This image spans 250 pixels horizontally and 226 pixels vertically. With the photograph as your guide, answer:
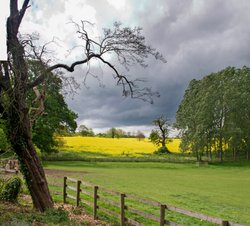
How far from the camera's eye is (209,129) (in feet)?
212

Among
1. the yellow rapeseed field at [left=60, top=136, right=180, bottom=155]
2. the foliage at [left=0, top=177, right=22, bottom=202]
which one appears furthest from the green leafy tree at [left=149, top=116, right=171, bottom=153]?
the foliage at [left=0, top=177, right=22, bottom=202]

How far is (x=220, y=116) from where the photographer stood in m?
65.1

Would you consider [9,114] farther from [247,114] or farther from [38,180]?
[247,114]

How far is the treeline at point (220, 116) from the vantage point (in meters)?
63.8

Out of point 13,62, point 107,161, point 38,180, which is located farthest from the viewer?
point 107,161

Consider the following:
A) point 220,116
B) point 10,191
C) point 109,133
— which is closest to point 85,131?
point 109,133

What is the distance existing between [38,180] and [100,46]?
18.2 feet

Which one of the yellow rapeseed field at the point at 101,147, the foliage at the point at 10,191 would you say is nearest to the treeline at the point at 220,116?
the yellow rapeseed field at the point at 101,147

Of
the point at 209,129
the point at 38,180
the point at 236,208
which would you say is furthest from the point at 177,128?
the point at 38,180

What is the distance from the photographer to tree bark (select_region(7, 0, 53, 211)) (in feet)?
46.9

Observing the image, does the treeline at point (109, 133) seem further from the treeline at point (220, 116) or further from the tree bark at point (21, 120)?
the tree bark at point (21, 120)

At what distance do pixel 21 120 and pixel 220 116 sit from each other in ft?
175

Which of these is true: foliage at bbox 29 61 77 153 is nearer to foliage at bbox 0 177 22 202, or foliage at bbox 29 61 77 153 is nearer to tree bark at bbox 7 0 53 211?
foliage at bbox 0 177 22 202

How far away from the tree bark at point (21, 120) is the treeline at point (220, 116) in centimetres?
4967
